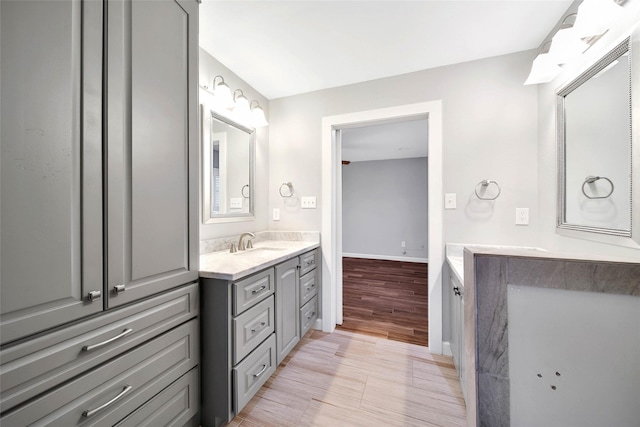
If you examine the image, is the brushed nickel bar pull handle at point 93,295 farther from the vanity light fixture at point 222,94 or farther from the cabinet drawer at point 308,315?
the vanity light fixture at point 222,94

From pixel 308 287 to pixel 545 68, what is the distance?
2.29m

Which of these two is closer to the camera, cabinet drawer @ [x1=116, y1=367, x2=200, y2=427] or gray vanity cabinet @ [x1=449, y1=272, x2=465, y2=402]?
cabinet drawer @ [x1=116, y1=367, x2=200, y2=427]

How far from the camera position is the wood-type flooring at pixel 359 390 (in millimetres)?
1335

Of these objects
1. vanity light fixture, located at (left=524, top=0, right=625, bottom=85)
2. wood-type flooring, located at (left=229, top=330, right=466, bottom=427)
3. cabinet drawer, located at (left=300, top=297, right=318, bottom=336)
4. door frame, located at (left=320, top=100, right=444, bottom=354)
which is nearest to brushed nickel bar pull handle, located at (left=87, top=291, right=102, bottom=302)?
wood-type flooring, located at (left=229, top=330, right=466, bottom=427)

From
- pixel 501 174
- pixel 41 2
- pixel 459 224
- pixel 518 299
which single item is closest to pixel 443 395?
pixel 459 224

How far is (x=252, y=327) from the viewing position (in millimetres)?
1388

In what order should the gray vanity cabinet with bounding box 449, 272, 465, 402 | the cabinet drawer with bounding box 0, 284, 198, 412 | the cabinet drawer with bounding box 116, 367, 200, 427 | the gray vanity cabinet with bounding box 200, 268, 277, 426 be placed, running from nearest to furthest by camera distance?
the cabinet drawer with bounding box 0, 284, 198, 412
the cabinet drawer with bounding box 116, 367, 200, 427
the gray vanity cabinet with bounding box 200, 268, 277, 426
the gray vanity cabinet with bounding box 449, 272, 465, 402

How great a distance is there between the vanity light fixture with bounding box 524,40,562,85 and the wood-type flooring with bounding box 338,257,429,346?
219 centimetres

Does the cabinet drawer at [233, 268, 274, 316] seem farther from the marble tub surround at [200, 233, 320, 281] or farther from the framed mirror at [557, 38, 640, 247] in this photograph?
the framed mirror at [557, 38, 640, 247]

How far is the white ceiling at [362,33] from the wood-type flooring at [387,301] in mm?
2434

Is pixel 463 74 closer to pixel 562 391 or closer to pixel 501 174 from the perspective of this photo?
pixel 501 174

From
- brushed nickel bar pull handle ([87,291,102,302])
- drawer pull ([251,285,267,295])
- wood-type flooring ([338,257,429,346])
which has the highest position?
brushed nickel bar pull handle ([87,291,102,302])

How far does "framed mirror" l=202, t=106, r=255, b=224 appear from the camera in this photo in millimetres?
1841

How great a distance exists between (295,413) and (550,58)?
8.56 feet
